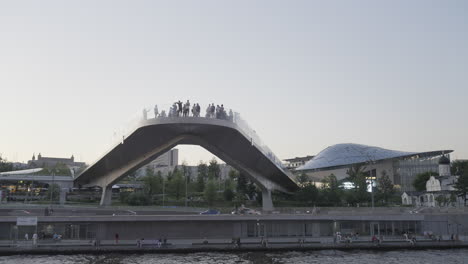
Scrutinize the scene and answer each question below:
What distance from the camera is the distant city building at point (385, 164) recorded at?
127250 millimetres

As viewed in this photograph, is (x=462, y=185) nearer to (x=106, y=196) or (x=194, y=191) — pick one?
(x=194, y=191)

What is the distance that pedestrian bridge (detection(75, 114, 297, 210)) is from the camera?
53.6m

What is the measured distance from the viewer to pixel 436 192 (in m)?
88.7

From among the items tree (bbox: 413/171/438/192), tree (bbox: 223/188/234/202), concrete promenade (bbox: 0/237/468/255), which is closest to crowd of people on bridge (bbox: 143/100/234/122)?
concrete promenade (bbox: 0/237/468/255)

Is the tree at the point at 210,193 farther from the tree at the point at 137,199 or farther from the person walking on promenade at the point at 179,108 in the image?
the person walking on promenade at the point at 179,108

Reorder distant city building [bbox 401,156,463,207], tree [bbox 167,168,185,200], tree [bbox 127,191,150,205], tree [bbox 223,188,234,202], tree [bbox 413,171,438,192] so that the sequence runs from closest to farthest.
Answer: tree [bbox 127,191,150,205] < tree [bbox 223,188,234,202] < distant city building [bbox 401,156,463,207] < tree [bbox 167,168,185,200] < tree [bbox 413,171,438,192]

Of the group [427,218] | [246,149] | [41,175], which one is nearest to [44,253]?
[246,149]

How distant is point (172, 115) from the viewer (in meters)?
52.5

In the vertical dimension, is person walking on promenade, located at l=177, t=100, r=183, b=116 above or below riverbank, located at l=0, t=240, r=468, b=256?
above

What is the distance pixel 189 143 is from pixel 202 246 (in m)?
23.7

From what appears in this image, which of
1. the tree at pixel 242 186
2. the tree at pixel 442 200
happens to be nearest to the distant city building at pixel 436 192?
the tree at pixel 442 200

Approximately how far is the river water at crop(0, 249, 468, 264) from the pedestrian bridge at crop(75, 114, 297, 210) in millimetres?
18556

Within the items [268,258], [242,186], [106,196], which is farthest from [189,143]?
[242,186]

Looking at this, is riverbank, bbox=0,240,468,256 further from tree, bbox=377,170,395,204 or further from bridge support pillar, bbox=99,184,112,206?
tree, bbox=377,170,395,204
